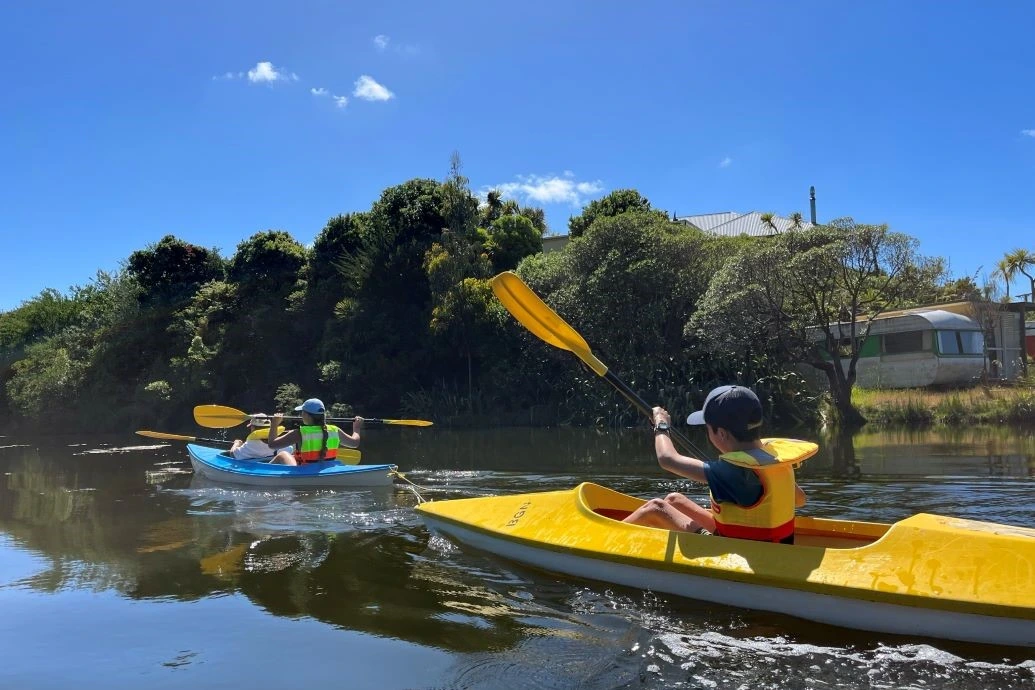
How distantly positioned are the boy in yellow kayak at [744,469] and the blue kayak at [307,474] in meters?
5.29

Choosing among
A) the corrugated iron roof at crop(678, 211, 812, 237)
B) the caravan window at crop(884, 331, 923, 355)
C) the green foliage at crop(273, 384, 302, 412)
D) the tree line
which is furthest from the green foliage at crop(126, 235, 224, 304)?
the caravan window at crop(884, 331, 923, 355)

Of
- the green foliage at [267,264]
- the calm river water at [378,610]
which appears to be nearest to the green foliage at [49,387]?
the green foliage at [267,264]

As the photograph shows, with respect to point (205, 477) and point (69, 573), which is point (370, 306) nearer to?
point (205, 477)

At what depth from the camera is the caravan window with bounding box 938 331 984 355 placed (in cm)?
1841

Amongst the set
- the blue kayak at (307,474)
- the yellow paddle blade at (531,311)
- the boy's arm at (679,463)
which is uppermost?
the yellow paddle blade at (531,311)

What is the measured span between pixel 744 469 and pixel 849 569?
0.69 meters

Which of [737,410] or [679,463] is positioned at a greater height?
[737,410]

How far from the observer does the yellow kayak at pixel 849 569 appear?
3.46 metres

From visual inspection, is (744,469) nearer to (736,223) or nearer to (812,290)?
(812,290)

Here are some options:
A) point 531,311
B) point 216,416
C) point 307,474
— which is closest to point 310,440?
point 307,474

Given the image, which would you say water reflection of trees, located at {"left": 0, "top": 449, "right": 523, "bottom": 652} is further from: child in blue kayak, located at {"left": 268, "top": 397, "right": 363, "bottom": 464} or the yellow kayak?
child in blue kayak, located at {"left": 268, "top": 397, "right": 363, "bottom": 464}

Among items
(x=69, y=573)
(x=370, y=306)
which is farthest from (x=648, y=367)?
(x=69, y=573)

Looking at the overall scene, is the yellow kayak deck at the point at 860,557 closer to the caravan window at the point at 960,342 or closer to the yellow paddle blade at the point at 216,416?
the yellow paddle blade at the point at 216,416

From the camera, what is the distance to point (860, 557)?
3.82 m
